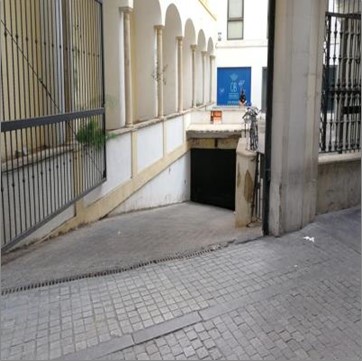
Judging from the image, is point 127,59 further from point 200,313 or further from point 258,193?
point 200,313

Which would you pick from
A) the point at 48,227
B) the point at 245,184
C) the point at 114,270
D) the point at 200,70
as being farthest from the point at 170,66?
the point at 114,270

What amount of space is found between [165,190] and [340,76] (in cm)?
790

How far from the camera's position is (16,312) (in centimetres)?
339

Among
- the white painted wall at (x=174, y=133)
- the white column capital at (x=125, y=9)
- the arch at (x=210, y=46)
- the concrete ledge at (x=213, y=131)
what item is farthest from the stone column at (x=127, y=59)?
the arch at (x=210, y=46)

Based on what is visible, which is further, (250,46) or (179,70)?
(250,46)

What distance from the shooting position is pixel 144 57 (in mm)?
12375

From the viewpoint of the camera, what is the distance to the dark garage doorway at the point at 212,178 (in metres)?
16.3

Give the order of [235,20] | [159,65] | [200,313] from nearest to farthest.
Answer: [200,313]
[159,65]
[235,20]

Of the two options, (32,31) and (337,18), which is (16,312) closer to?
(32,31)

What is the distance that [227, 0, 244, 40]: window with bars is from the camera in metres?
25.0

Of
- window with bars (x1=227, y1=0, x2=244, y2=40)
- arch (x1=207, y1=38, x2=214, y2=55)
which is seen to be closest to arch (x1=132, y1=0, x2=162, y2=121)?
arch (x1=207, y1=38, x2=214, y2=55)

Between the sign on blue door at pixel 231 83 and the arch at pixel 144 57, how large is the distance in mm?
13413

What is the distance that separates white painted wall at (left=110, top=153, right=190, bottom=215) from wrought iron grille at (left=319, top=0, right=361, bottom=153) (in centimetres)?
430

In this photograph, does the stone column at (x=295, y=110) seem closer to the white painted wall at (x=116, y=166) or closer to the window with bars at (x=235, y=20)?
the white painted wall at (x=116, y=166)
